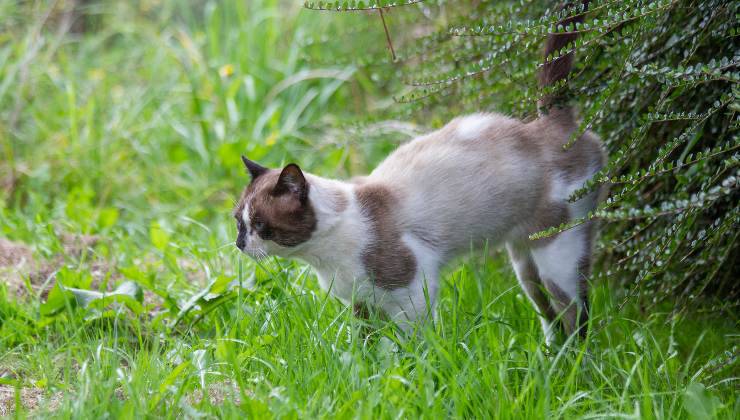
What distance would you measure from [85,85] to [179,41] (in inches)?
35.1

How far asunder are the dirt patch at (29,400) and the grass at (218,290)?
0.03ft

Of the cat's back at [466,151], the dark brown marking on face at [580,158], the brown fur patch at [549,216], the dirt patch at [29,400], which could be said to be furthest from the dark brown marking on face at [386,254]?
the dirt patch at [29,400]

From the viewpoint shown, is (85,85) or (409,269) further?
(85,85)

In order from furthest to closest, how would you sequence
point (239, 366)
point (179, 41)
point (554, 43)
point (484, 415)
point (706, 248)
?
point (179, 41) < point (554, 43) < point (706, 248) < point (239, 366) < point (484, 415)

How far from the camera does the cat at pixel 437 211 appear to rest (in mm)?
2924

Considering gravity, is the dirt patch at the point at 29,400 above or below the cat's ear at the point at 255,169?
below

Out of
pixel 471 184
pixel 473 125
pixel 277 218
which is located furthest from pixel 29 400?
pixel 473 125

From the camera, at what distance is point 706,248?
2789 mm

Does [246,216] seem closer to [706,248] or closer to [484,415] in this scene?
[484,415]

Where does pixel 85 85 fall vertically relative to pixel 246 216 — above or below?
above

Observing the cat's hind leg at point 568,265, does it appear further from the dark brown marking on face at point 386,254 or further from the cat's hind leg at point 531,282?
the dark brown marking on face at point 386,254

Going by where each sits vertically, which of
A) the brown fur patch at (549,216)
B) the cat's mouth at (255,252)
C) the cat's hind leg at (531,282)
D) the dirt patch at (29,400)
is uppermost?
the cat's mouth at (255,252)

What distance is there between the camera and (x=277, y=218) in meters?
2.89

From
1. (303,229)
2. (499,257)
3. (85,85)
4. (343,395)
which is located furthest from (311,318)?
(85,85)
